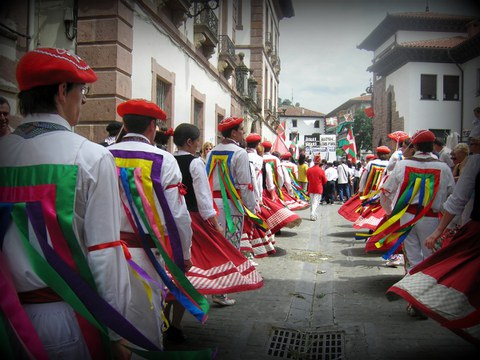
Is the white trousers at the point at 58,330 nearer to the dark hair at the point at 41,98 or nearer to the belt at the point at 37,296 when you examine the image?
the belt at the point at 37,296

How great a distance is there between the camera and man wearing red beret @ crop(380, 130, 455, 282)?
507cm

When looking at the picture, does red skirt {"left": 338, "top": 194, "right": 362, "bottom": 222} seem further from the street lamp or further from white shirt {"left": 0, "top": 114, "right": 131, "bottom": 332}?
white shirt {"left": 0, "top": 114, "right": 131, "bottom": 332}

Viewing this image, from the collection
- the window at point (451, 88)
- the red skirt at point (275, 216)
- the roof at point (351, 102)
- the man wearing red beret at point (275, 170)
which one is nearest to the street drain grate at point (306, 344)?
the red skirt at point (275, 216)

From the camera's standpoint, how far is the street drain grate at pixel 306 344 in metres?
3.92

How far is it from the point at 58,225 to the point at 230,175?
3813mm

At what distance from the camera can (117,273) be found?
188 centimetres

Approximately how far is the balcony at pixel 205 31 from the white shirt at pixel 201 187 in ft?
25.7

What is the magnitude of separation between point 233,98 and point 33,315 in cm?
1551

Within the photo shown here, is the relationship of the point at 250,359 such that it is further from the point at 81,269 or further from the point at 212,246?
the point at 81,269

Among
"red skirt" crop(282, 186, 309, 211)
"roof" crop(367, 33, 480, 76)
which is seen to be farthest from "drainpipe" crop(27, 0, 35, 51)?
"roof" crop(367, 33, 480, 76)

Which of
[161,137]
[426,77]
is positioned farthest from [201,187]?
[426,77]

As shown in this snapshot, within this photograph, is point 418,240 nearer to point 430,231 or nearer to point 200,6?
point 430,231

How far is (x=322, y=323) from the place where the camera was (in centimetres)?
473

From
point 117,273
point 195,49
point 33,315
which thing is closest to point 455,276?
point 117,273
